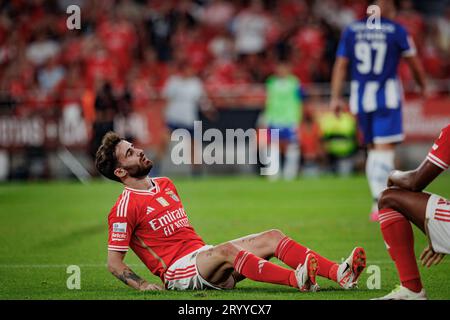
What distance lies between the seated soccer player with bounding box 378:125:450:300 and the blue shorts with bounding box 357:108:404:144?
4671mm

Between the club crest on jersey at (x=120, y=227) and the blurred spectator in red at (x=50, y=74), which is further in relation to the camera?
the blurred spectator in red at (x=50, y=74)

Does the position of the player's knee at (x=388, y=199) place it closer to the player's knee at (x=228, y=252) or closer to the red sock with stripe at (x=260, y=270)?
the red sock with stripe at (x=260, y=270)

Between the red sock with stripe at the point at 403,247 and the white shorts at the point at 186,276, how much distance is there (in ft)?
4.44

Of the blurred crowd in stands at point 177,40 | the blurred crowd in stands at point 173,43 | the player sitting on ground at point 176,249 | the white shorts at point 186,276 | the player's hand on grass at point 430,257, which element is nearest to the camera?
the player's hand on grass at point 430,257

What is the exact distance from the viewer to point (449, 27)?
69.0 feet

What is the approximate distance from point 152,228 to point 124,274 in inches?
16.8

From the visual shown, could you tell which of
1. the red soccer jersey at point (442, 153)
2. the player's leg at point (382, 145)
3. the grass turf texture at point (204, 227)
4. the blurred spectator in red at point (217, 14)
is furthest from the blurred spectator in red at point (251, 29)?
the red soccer jersey at point (442, 153)

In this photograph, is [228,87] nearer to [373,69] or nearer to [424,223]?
[373,69]

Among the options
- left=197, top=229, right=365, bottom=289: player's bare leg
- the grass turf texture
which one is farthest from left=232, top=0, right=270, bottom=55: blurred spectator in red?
left=197, top=229, right=365, bottom=289: player's bare leg

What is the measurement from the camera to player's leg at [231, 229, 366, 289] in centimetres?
636

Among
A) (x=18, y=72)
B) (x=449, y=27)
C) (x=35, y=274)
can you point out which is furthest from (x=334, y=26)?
(x=35, y=274)

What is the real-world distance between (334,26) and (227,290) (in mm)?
15503

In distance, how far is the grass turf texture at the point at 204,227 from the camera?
680 cm

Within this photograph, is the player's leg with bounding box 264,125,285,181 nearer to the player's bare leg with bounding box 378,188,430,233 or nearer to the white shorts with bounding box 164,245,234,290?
the white shorts with bounding box 164,245,234,290
